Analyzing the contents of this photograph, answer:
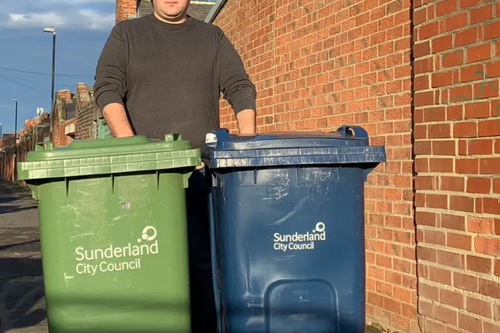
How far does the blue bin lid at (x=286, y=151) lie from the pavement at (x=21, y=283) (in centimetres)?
302

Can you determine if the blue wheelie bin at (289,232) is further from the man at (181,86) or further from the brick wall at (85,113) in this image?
the brick wall at (85,113)

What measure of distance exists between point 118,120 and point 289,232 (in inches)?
42.6

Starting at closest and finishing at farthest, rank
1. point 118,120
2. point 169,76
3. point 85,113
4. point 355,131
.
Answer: point 355,131 → point 118,120 → point 169,76 → point 85,113

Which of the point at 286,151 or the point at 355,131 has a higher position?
the point at 355,131

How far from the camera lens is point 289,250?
2654 mm

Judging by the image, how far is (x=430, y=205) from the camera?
12.1ft

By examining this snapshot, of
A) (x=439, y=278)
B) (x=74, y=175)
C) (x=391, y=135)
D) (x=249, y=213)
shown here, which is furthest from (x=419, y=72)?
(x=74, y=175)

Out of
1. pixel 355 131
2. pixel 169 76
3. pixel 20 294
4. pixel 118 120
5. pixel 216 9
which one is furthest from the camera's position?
pixel 216 9

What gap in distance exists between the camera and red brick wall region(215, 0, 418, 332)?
13.4 ft

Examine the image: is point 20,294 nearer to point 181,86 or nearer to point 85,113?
point 181,86

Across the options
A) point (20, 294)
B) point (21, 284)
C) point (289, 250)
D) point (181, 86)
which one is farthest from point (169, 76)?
point (21, 284)

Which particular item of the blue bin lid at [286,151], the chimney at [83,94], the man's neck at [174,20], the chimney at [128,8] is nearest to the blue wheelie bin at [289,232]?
the blue bin lid at [286,151]

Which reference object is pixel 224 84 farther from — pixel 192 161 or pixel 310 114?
pixel 310 114

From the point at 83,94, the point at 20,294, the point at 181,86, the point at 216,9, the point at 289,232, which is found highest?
the point at 83,94
